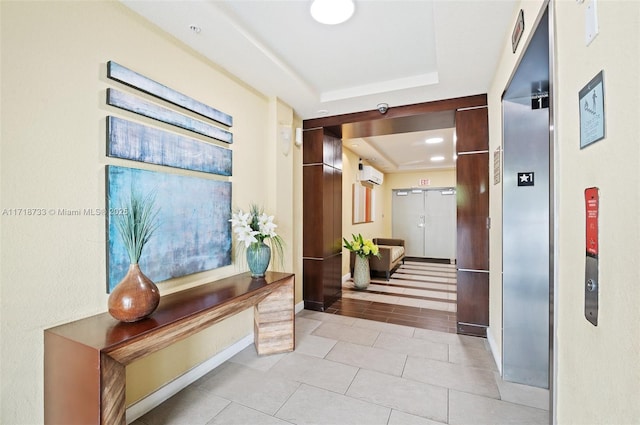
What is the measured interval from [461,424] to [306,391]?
1022mm

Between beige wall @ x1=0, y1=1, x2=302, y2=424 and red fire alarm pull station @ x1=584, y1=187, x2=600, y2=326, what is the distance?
2257 mm

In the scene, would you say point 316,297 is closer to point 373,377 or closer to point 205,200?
point 373,377

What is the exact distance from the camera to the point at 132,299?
147 centimetres

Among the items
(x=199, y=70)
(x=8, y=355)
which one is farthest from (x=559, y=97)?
(x=8, y=355)

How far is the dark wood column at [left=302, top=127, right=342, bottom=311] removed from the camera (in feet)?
12.6

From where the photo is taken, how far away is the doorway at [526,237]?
2.12 metres

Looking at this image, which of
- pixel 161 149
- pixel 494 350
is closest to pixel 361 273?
pixel 494 350

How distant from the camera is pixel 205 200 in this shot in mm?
2334

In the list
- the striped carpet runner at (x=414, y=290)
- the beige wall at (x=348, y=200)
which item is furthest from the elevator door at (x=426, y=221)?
the beige wall at (x=348, y=200)

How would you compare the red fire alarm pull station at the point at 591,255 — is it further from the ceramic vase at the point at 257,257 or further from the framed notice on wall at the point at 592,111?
the ceramic vase at the point at 257,257

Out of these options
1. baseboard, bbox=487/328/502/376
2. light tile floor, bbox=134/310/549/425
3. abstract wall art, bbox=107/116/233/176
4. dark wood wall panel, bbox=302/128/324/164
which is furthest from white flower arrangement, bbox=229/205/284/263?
baseboard, bbox=487/328/502/376

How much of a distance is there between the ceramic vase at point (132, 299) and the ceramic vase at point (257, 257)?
1.03 meters

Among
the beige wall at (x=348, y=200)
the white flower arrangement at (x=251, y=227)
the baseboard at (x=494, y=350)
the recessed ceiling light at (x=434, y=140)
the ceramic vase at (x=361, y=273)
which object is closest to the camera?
the baseboard at (x=494, y=350)

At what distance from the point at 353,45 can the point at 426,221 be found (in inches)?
259
